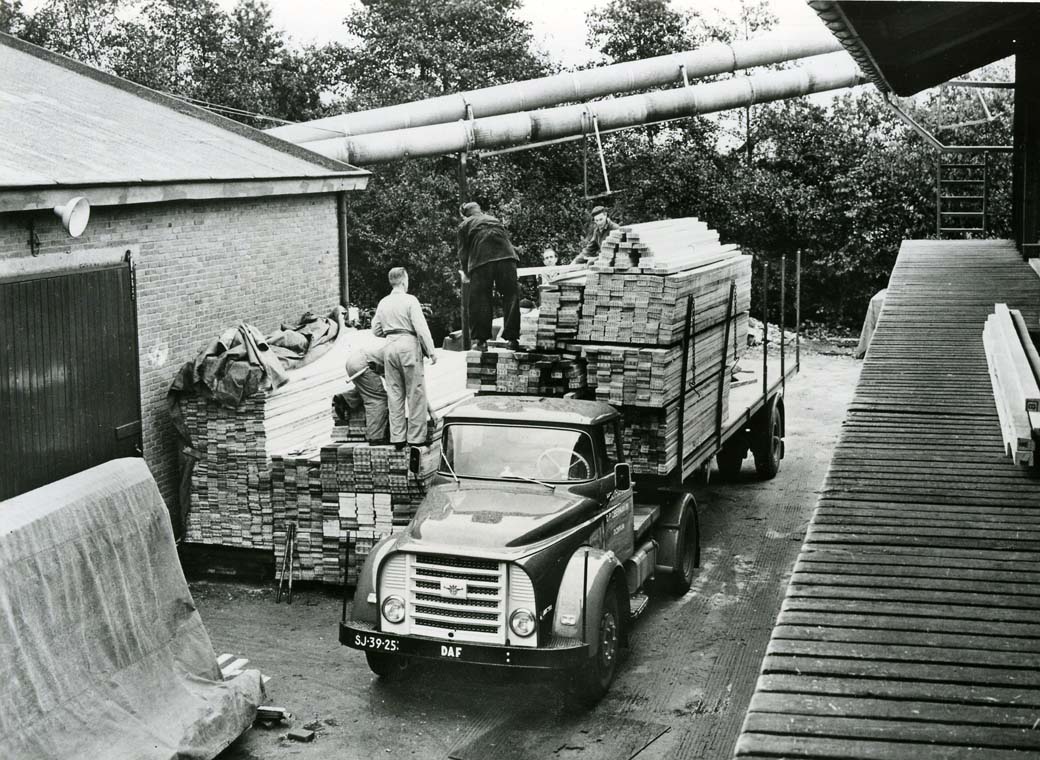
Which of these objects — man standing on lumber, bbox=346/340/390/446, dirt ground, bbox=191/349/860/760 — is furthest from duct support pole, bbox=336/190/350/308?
dirt ground, bbox=191/349/860/760

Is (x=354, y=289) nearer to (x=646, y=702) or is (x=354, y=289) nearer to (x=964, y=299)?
(x=964, y=299)

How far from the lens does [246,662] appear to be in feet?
31.7

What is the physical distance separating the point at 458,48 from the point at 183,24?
8.63 m

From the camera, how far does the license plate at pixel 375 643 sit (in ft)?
29.6

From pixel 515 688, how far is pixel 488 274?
731 centimetres

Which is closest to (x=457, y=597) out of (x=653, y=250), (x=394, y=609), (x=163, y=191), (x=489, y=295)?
(x=394, y=609)

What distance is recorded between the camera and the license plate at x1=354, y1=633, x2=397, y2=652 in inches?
356

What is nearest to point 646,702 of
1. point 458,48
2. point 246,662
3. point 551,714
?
point 551,714

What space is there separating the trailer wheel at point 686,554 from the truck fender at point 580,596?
252 centimetres

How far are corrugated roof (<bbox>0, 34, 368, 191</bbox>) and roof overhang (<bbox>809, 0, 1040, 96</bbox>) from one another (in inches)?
296

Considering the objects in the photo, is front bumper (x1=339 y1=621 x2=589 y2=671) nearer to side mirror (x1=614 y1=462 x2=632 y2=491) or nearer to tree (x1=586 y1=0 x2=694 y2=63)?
side mirror (x1=614 y1=462 x2=632 y2=491)

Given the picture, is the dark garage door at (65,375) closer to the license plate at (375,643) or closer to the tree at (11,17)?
the license plate at (375,643)

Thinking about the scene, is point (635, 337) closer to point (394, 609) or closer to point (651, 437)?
point (651, 437)

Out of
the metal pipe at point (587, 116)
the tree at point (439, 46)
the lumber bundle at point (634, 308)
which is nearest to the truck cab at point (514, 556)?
the lumber bundle at point (634, 308)
